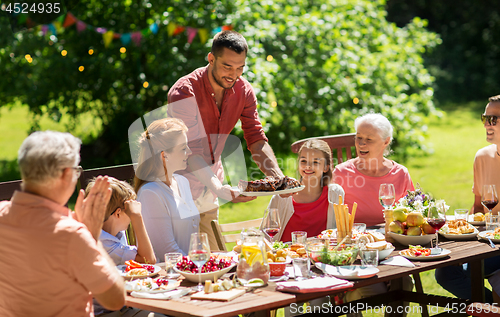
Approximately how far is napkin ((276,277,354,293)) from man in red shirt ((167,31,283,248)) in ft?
3.78

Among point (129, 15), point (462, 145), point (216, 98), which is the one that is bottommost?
point (462, 145)

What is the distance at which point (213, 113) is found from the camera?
12.9 ft

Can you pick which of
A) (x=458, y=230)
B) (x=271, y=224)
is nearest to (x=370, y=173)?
(x=458, y=230)

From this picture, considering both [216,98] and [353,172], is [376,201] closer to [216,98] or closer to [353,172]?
[353,172]

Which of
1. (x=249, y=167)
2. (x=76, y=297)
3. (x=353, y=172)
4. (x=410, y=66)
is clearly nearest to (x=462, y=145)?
(x=410, y=66)

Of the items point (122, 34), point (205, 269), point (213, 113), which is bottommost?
point (205, 269)

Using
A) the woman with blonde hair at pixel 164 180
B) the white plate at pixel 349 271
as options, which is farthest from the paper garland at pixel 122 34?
the white plate at pixel 349 271

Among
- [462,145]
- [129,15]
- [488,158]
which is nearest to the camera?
[488,158]

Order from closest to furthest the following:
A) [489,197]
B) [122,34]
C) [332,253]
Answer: [332,253] < [489,197] < [122,34]

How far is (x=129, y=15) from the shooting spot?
797 centimetres

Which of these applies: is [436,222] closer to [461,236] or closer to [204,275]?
[461,236]

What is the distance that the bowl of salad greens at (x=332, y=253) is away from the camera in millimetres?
2633

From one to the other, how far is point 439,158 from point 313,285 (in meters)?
8.36

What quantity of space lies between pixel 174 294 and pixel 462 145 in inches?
388
